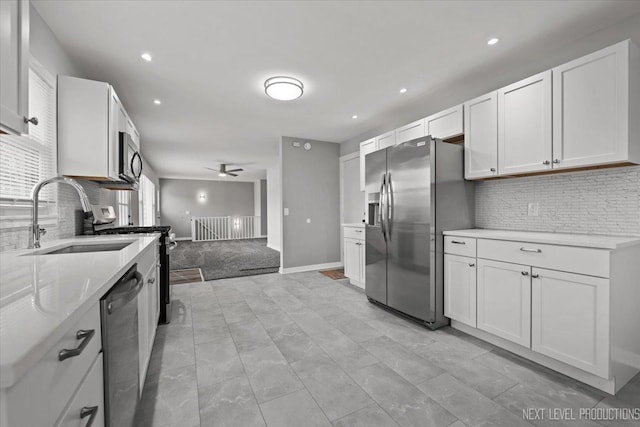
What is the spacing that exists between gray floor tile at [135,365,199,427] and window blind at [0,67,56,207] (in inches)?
54.6

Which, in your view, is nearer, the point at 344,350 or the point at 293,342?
the point at 344,350

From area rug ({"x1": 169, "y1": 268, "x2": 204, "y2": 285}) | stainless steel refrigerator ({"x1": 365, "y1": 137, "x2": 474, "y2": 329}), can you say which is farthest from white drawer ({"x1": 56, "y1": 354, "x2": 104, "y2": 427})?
area rug ({"x1": 169, "y1": 268, "x2": 204, "y2": 285})

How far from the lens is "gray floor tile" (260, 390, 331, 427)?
4.93ft

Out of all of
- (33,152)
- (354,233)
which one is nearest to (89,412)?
(33,152)

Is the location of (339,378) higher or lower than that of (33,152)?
lower

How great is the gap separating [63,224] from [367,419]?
2.71 m

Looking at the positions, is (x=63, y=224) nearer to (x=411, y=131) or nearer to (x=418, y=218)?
(x=418, y=218)

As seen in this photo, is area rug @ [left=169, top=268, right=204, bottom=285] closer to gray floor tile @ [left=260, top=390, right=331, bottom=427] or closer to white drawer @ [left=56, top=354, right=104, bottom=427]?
gray floor tile @ [left=260, top=390, right=331, bottom=427]

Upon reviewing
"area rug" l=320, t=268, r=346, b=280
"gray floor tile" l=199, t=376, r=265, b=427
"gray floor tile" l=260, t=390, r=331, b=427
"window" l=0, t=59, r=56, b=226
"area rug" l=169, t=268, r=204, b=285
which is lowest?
"gray floor tile" l=199, t=376, r=265, b=427

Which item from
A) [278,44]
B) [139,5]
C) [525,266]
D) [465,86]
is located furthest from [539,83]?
[139,5]

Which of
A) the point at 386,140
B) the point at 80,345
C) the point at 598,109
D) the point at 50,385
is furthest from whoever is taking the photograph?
→ the point at 386,140

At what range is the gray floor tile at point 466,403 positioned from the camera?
58.9 inches

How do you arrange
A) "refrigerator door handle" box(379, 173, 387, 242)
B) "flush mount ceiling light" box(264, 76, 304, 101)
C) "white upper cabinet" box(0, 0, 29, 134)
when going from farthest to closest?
"refrigerator door handle" box(379, 173, 387, 242)
"flush mount ceiling light" box(264, 76, 304, 101)
"white upper cabinet" box(0, 0, 29, 134)

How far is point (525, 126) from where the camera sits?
2.29 meters
